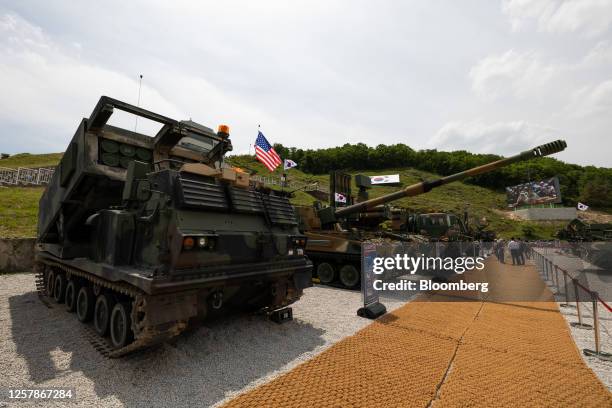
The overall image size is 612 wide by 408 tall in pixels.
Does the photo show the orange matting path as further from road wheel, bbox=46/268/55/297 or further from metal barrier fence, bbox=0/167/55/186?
metal barrier fence, bbox=0/167/55/186

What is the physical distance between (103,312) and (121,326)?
0.78 metres

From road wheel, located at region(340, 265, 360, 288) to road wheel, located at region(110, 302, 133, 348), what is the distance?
23.0ft

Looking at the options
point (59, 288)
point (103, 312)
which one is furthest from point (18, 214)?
point (103, 312)

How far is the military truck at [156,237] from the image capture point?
4012mm

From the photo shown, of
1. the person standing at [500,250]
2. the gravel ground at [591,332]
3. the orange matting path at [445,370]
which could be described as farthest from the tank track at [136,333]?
the person standing at [500,250]

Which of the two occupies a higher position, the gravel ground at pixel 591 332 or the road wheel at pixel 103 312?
the road wheel at pixel 103 312

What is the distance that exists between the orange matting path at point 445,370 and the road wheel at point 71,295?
4.68 m

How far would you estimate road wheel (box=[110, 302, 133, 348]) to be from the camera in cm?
431

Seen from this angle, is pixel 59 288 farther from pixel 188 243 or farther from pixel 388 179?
pixel 388 179

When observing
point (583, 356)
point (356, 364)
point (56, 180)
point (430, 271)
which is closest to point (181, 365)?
point (356, 364)

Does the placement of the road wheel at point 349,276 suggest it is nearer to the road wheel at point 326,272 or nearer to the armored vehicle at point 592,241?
the road wheel at point 326,272

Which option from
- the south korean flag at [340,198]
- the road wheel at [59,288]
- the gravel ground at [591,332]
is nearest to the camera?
the gravel ground at [591,332]

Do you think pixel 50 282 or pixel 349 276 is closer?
pixel 50 282

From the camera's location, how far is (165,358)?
4406 millimetres
